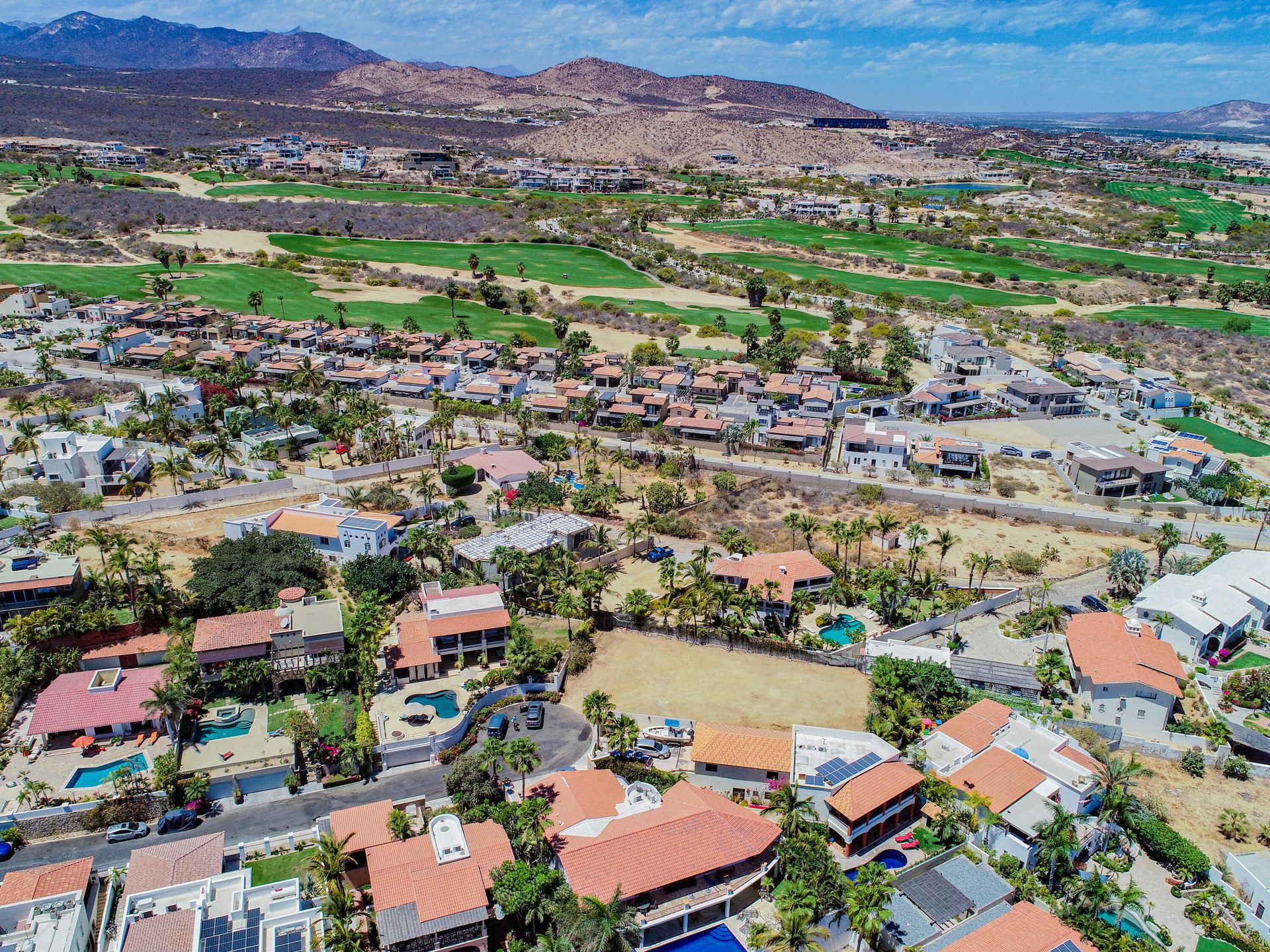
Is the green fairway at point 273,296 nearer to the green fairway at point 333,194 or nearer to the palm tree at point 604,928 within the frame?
the green fairway at point 333,194

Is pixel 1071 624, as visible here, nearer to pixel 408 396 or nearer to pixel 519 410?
pixel 519 410

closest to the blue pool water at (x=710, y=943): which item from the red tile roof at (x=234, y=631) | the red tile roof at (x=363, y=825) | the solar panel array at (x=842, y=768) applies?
the solar panel array at (x=842, y=768)

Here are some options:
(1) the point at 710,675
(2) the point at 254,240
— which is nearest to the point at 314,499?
(1) the point at 710,675

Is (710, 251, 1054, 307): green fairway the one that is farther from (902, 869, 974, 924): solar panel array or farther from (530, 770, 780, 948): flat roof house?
A: (902, 869, 974, 924): solar panel array

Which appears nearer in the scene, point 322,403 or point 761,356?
point 322,403

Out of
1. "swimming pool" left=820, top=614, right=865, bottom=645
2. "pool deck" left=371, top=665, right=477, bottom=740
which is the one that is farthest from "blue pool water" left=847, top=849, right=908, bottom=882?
"pool deck" left=371, top=665, right=477, bottom=740

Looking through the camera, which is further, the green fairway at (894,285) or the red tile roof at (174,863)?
the green fairway at (894,285)
